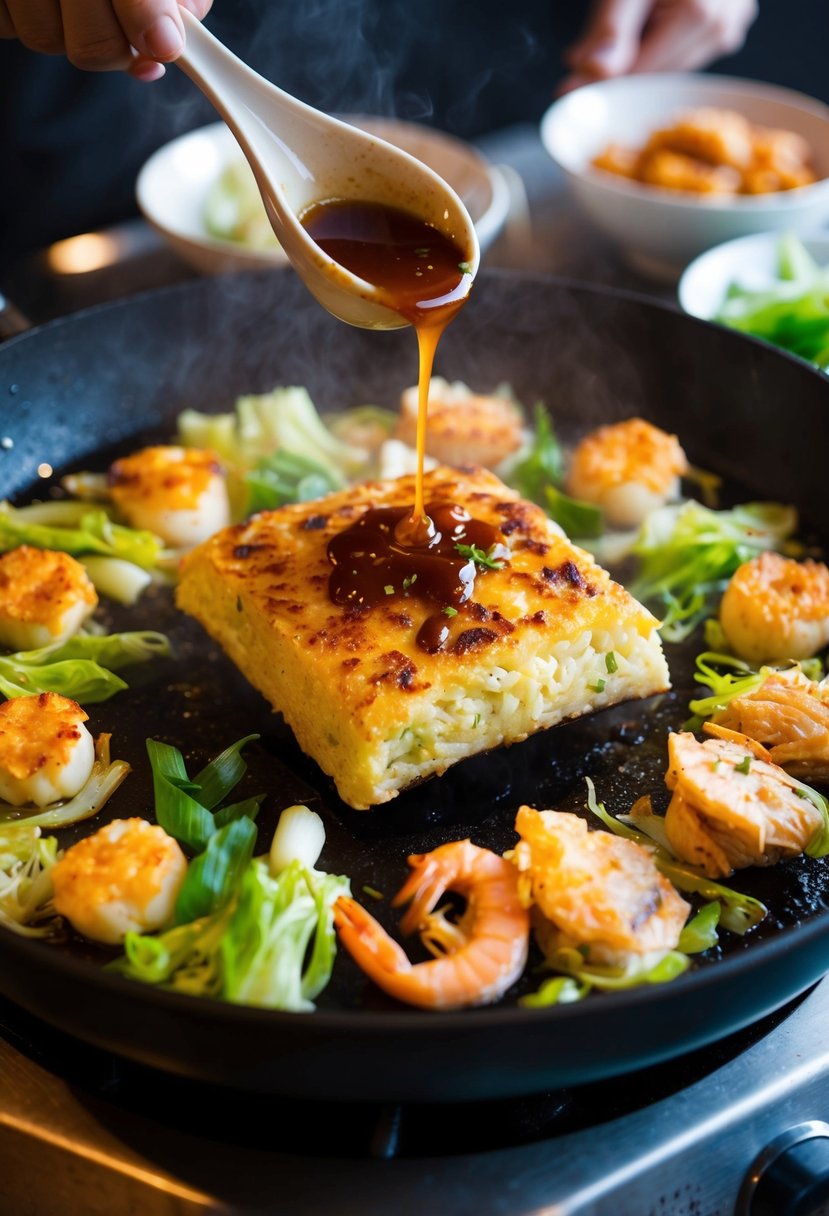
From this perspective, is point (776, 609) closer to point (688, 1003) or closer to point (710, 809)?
point (710, 809)

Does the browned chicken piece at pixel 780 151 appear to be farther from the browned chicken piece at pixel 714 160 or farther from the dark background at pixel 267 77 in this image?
the dark background at pixel 267 77

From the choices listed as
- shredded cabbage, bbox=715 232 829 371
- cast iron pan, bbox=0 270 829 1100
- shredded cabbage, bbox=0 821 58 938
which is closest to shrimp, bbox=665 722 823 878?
cast iron pan, bbox=0 270 829 1100

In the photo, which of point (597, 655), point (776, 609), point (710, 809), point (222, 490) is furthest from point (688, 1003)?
point (222, 490)

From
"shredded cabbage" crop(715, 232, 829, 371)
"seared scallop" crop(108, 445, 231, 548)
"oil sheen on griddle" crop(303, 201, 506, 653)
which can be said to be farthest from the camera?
"shredded cabbage" crop(715, 232, 829, 371)

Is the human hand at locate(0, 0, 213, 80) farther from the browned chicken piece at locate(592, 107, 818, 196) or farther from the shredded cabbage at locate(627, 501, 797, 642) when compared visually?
Answer: the browned chicken piece at locate(592, 107, 818, 196)

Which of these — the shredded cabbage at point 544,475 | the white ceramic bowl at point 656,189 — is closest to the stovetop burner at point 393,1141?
the shredded cabbage at point 544,475

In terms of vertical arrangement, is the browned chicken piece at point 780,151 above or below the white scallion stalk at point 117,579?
above
